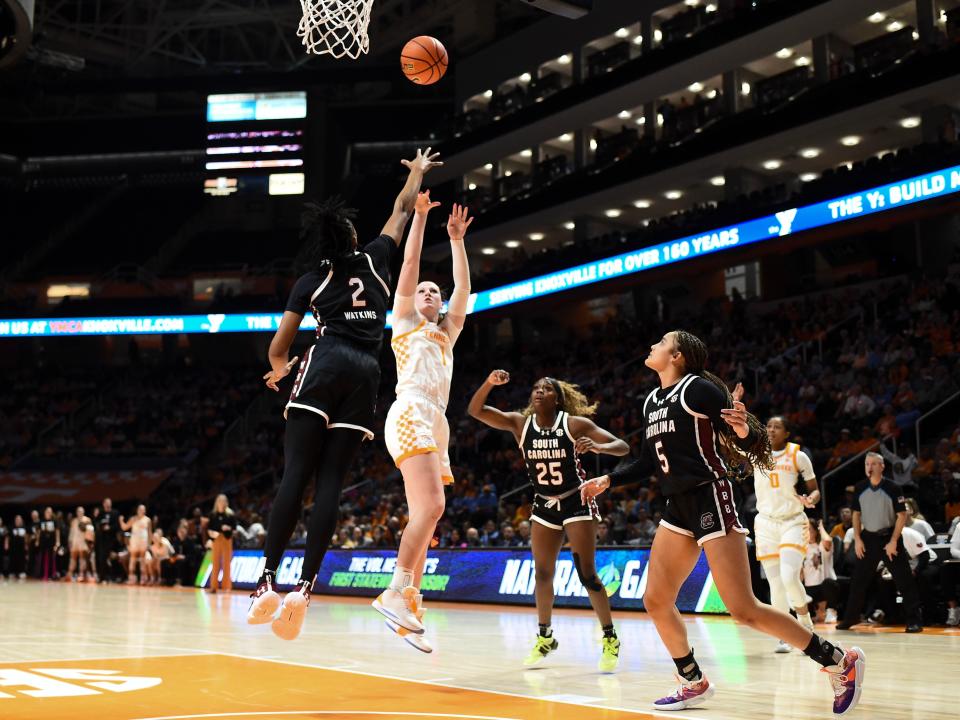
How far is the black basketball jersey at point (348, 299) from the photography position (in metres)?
5.65

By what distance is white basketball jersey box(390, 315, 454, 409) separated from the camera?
21.2 ft

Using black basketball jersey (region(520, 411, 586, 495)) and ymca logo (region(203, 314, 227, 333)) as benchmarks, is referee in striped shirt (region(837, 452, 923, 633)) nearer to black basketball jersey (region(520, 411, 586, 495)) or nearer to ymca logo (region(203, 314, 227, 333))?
black basketball jersey (region(520, 411, 586, 495))

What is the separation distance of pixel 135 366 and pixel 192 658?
116ft

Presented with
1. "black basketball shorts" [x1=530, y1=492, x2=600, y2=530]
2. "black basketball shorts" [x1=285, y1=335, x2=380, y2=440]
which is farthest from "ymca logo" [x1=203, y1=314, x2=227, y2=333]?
"black basketball shorts" [x1=285, y1=335, x2=380, y2=440]

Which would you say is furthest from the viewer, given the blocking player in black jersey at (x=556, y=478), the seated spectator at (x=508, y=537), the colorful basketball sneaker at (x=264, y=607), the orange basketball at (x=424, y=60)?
the seated spectator at (x=508, y=537)

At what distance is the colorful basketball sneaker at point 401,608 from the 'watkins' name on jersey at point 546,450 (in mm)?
2764

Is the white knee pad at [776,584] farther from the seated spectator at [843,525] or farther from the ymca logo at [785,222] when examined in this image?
the ymca logo at [785,222]

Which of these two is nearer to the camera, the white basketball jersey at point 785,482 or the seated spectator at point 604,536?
the white basketball jersey at point 785,482

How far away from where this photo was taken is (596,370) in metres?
28.8

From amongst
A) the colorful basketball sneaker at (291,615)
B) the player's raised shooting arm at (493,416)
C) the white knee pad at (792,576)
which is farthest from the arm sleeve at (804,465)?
the colorful basketball sneaker at (291,615)

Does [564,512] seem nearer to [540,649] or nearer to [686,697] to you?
[540,649]

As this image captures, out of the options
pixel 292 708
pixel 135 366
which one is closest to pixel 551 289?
pixel 135 366

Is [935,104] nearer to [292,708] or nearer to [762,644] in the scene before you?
[762,644]

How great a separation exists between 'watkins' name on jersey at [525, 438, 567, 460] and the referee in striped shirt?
4.63m
